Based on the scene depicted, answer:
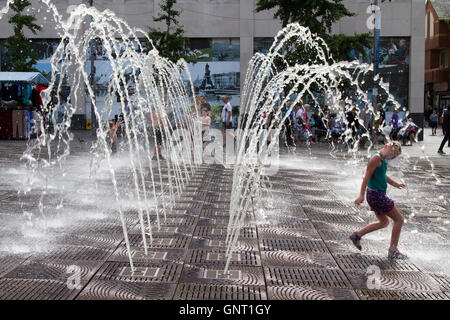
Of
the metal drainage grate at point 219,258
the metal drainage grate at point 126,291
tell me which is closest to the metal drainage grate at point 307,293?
the metal drainage grate at point 219,258

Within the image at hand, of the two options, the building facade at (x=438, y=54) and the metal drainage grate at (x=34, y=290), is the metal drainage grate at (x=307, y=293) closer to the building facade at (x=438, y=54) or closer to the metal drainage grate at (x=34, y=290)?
the metal drainage grate at (x=34, y=290)

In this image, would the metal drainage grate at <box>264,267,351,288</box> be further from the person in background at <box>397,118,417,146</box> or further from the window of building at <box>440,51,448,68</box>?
the window of building at <box>440,51,448,68</box>

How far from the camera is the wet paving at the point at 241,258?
14.0 feet

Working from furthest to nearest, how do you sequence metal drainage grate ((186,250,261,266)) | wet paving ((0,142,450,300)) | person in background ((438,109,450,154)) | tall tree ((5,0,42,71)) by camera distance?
1. tall tree ((5,0,42,71))
2. person in background ((438,109,450,154))
3. metal drainage grate ((186,250,261,266))
4. wet paving ((0,142,450,300))

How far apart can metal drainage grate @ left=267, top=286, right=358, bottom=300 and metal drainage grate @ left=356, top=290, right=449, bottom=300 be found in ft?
0.32

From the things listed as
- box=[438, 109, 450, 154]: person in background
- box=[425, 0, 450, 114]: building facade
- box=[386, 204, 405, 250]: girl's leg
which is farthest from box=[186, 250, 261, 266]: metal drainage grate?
box=[425, 0, 450, 114]: building facade

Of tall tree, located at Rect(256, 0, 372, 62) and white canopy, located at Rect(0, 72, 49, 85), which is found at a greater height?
tall tree, located at Rect(256, 0, 372, 62)

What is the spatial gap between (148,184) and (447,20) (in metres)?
45.1

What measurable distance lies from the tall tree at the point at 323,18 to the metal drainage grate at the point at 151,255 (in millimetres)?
17434

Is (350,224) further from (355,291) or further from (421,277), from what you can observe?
(355,291)

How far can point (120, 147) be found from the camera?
754 inches

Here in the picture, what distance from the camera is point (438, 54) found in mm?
52250

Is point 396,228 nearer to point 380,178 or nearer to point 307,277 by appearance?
point 380,178

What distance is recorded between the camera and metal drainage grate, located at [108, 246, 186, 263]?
514cm
